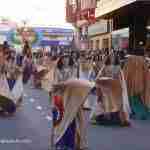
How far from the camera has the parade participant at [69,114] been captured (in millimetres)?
10469

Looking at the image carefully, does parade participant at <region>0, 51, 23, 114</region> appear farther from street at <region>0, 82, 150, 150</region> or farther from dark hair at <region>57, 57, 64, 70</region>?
dark hair at <region>57, 57, 64, 70</region>

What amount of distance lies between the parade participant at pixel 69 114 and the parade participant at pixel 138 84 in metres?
5.97

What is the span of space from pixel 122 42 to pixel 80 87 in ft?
102

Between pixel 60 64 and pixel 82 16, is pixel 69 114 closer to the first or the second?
pixel 60 64

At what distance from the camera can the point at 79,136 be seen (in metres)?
10.6

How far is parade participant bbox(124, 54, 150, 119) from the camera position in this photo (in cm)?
1650

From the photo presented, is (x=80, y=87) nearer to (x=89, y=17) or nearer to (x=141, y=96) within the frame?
(x=141, y=96)

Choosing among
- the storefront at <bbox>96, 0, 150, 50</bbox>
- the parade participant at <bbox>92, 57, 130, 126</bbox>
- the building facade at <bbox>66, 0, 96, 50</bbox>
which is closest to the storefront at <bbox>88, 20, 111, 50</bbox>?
the building facade at <bbox>66, 0, 96, 50</bbox>

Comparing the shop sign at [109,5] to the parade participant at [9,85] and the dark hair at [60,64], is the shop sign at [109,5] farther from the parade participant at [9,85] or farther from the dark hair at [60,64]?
the parade participant at [9,85]

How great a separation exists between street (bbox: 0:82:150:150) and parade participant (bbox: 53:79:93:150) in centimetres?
67

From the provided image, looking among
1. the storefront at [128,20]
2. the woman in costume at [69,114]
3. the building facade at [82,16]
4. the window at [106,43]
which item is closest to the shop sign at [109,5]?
the storefront at [128,20]

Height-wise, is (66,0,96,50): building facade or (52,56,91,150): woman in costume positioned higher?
(66,0,96,50): building facade

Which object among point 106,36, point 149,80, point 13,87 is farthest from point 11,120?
point 106,36

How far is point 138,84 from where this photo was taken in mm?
16844
